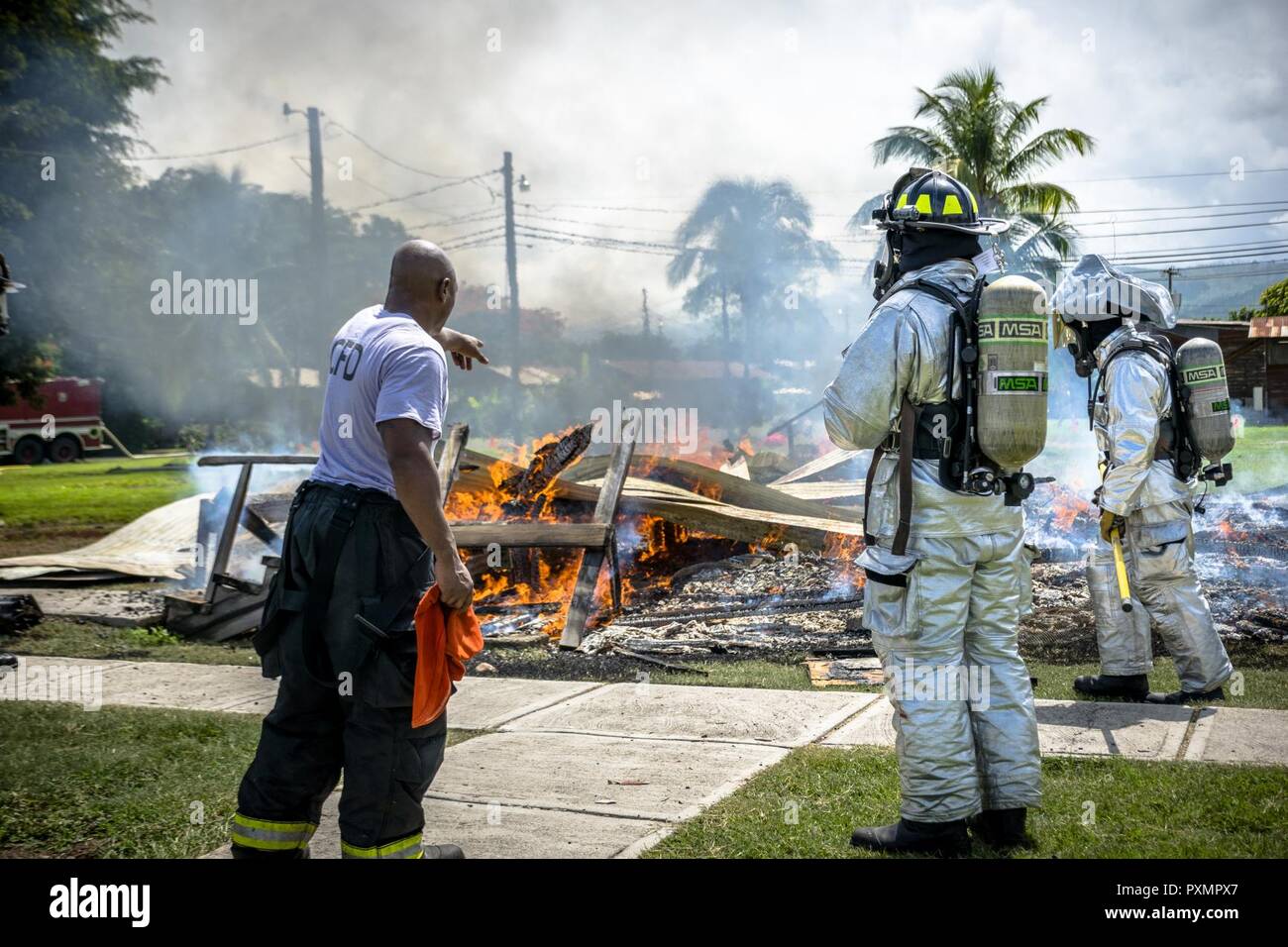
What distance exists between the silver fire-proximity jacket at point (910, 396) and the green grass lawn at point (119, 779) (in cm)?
263

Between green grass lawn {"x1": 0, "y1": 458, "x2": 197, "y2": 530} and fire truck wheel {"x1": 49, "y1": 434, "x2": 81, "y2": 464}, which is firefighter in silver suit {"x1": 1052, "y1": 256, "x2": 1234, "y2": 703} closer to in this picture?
green grass lawn {"x1": 0, "y1": 458, "x2": 197, "y2": 530}

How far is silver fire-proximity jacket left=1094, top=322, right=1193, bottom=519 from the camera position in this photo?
535 centimetres

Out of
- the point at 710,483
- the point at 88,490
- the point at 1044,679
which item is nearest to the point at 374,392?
the point at 1044,679

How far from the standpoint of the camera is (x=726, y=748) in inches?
189

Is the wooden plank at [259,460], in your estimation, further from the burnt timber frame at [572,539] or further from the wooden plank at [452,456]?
the burnt timber frame at [572,539]

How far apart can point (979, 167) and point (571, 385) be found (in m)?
16.8

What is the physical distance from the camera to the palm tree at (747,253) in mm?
31234

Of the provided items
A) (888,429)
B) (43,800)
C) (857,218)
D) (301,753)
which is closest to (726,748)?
(888,429)

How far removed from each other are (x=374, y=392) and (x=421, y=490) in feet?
1.18

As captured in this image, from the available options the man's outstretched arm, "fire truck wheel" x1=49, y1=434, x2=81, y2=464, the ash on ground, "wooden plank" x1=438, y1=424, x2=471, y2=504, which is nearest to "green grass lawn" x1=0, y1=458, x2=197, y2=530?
"fire truck wheel" x1=49, y1=434, x2=81, y2=464

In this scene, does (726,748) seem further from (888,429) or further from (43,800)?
(43,800)

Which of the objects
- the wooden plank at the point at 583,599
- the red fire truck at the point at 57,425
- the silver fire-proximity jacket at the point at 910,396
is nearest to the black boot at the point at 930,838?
the silver fire-proximity jacket at the point at 910,396

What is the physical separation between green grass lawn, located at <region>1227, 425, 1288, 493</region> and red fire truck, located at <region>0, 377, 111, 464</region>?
91.2 ft

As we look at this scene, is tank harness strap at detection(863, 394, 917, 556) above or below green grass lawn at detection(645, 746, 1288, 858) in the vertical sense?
above
